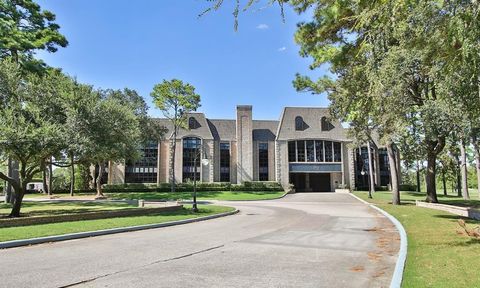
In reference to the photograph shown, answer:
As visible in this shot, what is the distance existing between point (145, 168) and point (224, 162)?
490 inches

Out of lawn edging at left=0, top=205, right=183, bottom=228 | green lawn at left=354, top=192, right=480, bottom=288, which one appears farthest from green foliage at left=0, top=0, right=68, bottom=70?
green lawn at left=354, top=192, right=480, bottom=288

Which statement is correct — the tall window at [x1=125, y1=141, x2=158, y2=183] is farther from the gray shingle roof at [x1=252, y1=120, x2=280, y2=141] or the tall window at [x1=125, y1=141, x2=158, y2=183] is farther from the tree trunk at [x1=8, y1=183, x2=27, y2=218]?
the tree trunk at [x1=8, y1=183, x2=27, y2=218]

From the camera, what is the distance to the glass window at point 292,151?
59.6 m

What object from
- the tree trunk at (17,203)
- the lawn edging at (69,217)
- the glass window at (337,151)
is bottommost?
the lawn edging at (69,217)

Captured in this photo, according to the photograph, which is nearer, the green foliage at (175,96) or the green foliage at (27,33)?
the green foliage at (27,33)

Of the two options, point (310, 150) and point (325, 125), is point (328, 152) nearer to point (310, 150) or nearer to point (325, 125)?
point (310, 150)

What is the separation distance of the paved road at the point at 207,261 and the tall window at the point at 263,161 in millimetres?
46631

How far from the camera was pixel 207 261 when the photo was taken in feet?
28.7

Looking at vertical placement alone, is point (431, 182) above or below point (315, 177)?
below

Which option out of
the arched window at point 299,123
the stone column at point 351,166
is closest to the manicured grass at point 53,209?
the arched window at point 299,123

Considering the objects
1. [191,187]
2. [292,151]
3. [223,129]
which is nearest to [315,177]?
[292,151]

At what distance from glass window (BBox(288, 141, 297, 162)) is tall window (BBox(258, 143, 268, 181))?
3.90 m

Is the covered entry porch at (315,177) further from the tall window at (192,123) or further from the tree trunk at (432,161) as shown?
the tree trunk at (432,161)

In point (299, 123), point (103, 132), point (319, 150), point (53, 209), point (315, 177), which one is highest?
point (299, 123)
